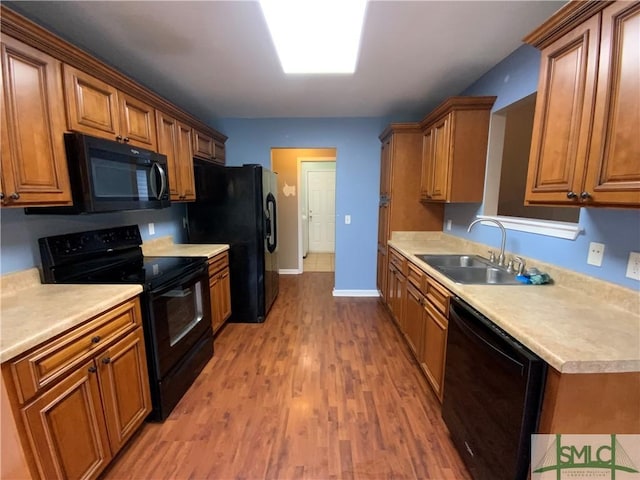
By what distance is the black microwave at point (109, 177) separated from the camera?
4.89ft

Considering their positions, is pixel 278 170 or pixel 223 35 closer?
pixel 223 35

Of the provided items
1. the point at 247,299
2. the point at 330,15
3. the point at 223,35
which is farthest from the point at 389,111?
the point at 247,299

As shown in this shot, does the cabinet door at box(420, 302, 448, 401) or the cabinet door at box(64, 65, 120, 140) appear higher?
the cabinet door at box(64, 65, 120, 140)

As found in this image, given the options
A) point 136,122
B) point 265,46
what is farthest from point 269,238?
point 265,46

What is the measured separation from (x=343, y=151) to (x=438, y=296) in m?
2.58

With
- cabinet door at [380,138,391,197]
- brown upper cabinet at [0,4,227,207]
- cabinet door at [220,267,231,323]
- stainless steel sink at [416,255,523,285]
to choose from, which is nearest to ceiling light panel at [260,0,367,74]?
brown upper cabinet at [0,4,227,207]

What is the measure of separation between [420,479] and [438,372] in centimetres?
61

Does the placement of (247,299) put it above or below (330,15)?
below

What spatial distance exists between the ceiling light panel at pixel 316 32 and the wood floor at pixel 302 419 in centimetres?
→ 254

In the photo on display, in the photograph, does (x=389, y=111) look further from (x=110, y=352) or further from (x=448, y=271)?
(x=110, y=352)

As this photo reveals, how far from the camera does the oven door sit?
1687 millimetres

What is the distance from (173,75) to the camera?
245 centimetres

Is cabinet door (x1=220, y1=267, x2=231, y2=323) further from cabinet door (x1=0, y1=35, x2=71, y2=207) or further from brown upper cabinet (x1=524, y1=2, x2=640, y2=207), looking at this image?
brown upper cabinet (x1=524, y1=2, x2=640, y2=207)

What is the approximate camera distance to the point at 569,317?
1.18 metres
